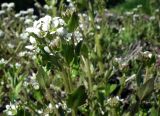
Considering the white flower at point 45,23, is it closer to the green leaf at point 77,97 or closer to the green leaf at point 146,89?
the green leaf at point 77,97

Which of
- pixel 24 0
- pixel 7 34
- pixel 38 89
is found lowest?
pixel 38 89

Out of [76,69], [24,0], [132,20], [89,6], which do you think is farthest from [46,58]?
[24,0]

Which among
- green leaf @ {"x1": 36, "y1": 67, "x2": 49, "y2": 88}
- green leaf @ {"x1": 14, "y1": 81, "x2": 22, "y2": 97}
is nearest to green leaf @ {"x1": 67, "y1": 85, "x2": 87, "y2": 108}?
green leaf @ {"x1": 36, "y1": 67, "x2": 49, "y2": 88}

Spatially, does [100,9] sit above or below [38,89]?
above

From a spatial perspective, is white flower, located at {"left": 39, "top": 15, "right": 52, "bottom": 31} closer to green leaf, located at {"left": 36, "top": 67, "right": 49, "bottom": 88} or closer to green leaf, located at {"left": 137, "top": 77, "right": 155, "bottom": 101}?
green leaf, located at {"left": 36, "top": 67, "right": 49, "bottom": 88}

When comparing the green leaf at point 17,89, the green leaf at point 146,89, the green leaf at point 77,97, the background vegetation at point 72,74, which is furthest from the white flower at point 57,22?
the green leaf at point 17,89

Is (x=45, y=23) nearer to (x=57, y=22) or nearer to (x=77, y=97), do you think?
(x=57, y=22)

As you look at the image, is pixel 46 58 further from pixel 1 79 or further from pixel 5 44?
pixel 5 44
